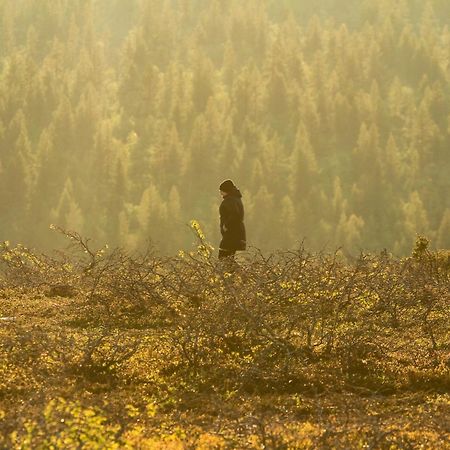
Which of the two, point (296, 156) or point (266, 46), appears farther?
point (266, 46)

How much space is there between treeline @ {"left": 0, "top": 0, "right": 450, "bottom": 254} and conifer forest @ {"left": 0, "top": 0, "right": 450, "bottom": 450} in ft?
1.30

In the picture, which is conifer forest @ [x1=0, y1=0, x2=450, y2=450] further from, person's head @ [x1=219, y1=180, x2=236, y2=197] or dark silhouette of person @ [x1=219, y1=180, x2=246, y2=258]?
person's head @ [x1=219, y1=180, x2=236, y2=197]

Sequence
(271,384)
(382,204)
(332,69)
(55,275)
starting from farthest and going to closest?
(332,69)
(382,204)
(55,275)
(271,384)

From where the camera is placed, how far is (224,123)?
136 metres

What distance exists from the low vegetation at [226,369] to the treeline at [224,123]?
91783mm

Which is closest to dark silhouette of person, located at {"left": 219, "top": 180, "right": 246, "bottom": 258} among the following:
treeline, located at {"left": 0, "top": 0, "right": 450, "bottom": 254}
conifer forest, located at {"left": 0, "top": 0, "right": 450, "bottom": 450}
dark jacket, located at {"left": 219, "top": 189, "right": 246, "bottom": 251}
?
dark jacket, located at {"left": 219, "top": 189, "right": 246, "bottom": 251}

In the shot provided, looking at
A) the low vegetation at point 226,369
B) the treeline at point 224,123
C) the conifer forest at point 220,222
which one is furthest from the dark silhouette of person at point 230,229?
the treeline at point 224,123

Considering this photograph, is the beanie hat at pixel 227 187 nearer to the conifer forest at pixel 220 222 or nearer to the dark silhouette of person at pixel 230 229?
the dark silhouette of person at pixel 230 229

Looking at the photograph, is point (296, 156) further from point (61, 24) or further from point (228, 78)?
point (61, 24)

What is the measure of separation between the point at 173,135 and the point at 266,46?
43796mm

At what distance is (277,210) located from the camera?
117562 millimetres

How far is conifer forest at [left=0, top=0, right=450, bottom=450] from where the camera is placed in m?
9.18

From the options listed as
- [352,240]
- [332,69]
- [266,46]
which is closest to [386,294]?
[352,240]

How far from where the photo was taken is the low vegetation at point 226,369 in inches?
283
